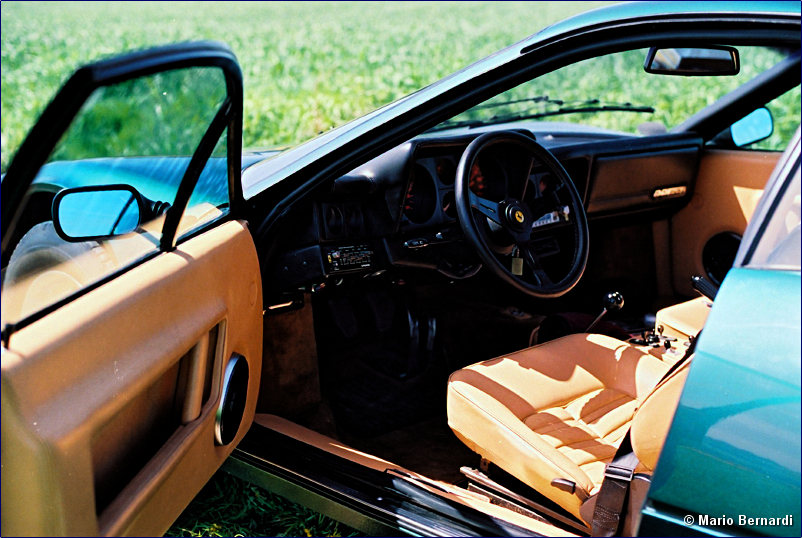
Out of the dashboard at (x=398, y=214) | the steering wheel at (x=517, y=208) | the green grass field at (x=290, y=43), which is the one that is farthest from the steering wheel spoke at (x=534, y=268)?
the green grass field at (x=290, y=43)

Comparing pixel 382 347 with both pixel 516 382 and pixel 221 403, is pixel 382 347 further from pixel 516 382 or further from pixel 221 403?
pixel 221 403

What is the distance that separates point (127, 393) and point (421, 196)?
5.40ft

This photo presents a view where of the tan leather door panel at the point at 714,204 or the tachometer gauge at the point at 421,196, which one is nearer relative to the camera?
the tachometer gauge at the point at 421,196

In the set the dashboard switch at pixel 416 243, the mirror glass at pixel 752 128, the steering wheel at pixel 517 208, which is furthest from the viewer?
the mirror glass at pixel 752 128

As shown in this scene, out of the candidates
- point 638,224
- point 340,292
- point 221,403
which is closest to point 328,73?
point 638,224

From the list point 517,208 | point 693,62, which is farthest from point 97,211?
point 693,62

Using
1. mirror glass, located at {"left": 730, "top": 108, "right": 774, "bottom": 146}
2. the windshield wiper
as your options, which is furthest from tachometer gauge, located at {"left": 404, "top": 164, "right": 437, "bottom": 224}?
mirror glass, located at {"left": 730, "top": 108, "right": 774, "bottom": 146}

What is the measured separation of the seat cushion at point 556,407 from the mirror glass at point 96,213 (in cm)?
102

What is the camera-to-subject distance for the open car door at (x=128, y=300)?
4.53ft

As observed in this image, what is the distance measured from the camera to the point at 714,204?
3.99 m

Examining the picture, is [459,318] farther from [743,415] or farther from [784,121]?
[784,121]

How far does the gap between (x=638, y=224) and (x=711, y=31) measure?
2.36 meters

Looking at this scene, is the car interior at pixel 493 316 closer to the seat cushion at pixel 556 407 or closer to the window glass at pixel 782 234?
the seat cushion at pixel 556 407

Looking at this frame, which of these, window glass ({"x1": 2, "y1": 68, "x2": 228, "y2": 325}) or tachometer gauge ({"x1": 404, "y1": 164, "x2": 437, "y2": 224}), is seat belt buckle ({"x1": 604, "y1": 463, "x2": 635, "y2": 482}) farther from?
tachometer gauge ({"x1": 404, "y1": 164, "x2": 437, "y2": 224})
